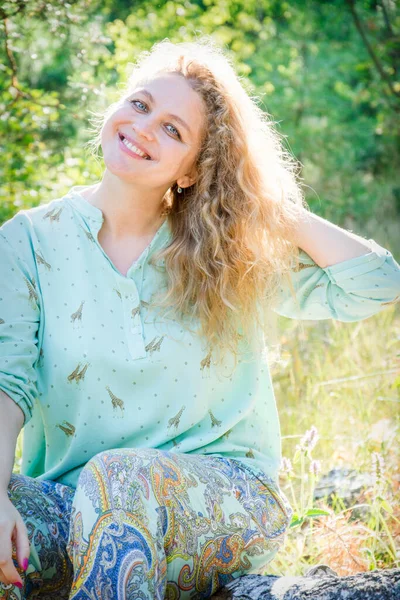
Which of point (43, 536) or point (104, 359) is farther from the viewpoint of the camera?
point (104, 359)

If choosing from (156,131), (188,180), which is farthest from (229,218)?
(156,131)

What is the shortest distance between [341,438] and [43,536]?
157 cm

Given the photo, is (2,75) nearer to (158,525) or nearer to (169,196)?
(169,196)

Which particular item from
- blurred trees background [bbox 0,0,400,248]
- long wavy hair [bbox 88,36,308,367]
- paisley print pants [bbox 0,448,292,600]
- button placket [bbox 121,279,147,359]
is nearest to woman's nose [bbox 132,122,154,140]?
long wavy hair [bbox 88,36,308,367]

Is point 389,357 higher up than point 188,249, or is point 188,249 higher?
point 188,249

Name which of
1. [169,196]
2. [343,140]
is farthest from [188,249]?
[343,140]

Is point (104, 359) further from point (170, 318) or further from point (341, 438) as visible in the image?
point (341, 438)

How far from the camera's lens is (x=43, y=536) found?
1.82 metres

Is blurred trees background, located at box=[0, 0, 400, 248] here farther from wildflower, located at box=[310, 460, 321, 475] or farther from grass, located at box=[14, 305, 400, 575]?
wildflower, located at box=[310, 460, 321, 475]

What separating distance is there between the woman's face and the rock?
1.15 metres

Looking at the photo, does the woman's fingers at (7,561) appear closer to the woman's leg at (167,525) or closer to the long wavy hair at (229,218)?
the woman's leg at (167,525)

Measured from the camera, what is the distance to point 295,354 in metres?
3.96

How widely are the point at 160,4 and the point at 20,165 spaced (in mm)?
3030

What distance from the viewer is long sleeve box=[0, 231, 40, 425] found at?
6.11 ft
